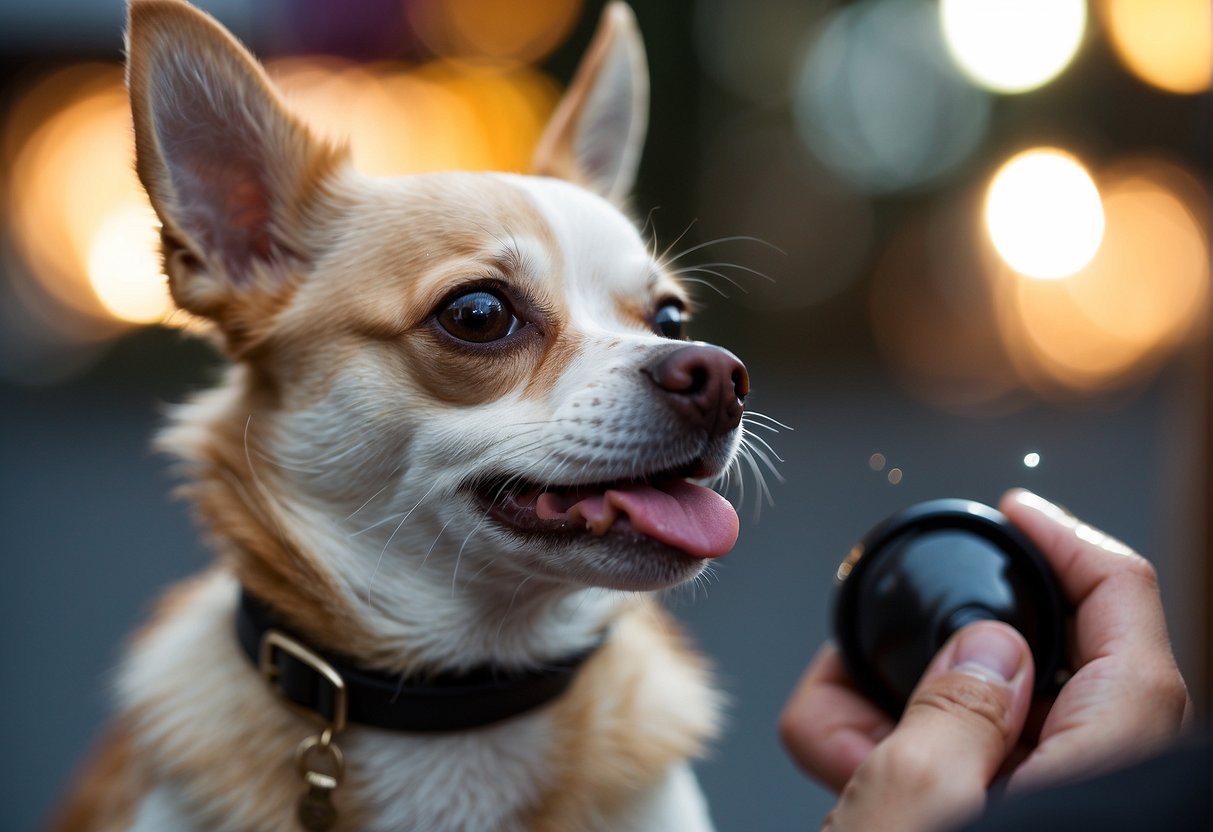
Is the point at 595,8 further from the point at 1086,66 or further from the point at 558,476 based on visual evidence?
the point at 558,476

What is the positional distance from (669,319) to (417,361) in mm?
521

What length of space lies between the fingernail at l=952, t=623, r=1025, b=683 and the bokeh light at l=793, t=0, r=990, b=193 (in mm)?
6342

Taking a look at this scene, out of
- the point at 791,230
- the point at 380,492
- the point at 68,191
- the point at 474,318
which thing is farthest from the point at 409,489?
the point at 68,191

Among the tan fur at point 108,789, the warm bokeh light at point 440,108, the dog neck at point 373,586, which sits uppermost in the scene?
the dog neck at point 373,586

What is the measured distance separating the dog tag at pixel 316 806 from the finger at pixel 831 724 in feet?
2.40

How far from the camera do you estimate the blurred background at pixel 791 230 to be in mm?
5477

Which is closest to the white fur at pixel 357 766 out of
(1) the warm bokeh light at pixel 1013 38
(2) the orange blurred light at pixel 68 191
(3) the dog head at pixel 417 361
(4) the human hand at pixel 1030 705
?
(3) the dog head at pixel 417 361

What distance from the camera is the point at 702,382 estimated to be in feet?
5.04

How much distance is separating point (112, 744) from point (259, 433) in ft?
2.38

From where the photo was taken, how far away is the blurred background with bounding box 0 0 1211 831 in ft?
18.0

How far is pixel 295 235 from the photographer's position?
79.2 inches

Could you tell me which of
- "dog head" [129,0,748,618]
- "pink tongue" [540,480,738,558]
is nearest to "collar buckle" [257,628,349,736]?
"dog head" [129,0,748,618]

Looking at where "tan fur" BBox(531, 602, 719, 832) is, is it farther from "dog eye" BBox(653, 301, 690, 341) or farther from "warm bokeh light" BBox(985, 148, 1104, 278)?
"warm bokeh light" BBox(985, 148, 1104, 278)

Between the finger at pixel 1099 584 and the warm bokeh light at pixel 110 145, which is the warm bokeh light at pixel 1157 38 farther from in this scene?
the finger at pixel 1099 584
